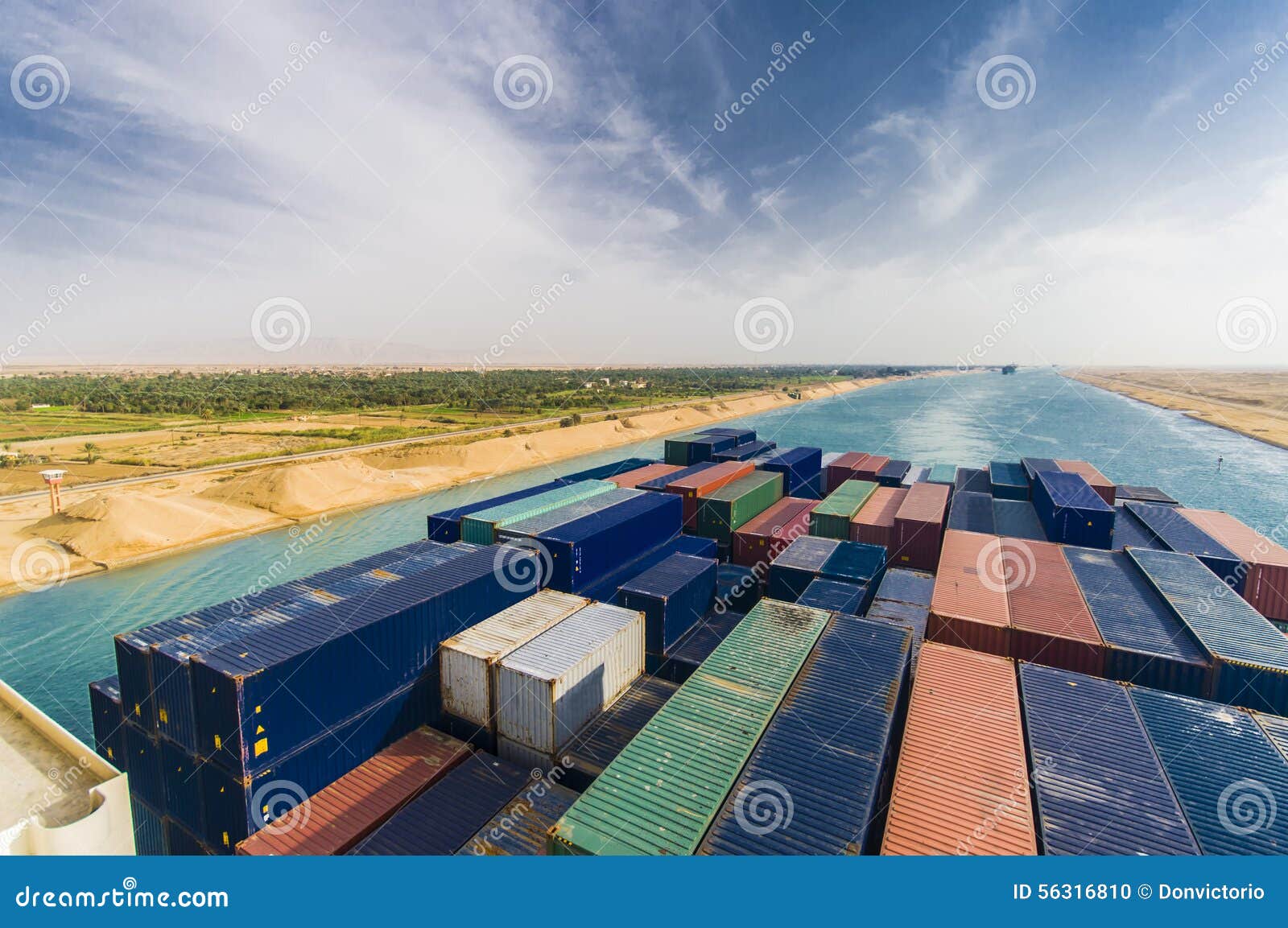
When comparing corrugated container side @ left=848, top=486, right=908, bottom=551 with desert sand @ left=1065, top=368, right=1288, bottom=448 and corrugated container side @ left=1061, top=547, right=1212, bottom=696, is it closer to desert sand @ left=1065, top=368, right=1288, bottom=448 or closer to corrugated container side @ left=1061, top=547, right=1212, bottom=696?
corrugated container side @ left=1061, top=547, right=1212, bottom=696

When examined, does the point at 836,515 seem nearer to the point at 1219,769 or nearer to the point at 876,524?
the point at 876,524

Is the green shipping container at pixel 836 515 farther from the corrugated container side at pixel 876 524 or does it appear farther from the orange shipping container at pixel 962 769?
the orange shipping container at pixel 962 769

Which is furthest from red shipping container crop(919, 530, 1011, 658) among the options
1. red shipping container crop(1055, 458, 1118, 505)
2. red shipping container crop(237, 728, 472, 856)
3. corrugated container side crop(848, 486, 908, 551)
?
red shipping container crop(237, 728, 472, 856)

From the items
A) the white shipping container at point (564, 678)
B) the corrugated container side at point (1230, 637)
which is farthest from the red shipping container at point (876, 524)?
the white shipping container at point (564, 678)

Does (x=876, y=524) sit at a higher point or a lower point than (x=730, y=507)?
lower

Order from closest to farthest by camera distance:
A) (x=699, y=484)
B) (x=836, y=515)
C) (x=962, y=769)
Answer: (x=962, y=769) < (x=836, y=515) < (x=699, y=484)

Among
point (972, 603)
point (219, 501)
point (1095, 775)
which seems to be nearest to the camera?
point (1095, 775)

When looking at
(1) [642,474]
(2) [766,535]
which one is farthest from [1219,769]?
(1) [642,474]

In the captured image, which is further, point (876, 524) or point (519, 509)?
point (876, 524)
